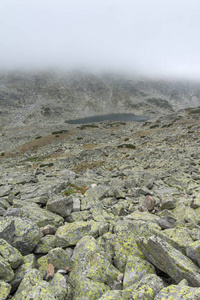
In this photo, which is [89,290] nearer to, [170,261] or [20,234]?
[170,261]

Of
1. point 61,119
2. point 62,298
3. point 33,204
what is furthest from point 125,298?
point 61,119

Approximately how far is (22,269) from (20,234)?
3.68 feet

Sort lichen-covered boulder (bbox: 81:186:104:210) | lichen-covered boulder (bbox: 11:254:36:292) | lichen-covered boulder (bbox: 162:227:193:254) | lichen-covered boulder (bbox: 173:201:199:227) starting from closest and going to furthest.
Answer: lichen-covered boulder (bbox: 11:254:36:292)
lichen-covered boulder (bbox: 162:227:193:254)
lichen-covered boulder (bbox: 173:201:199:227)
lichen-covered boulder (bbox: 81:186:104:210)

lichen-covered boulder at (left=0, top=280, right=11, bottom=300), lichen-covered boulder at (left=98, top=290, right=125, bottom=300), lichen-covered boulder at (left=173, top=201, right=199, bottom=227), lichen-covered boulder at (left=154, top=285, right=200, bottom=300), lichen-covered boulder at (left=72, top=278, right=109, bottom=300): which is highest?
lichen-covered boulder at (left=154, top=285, right=200, bottom=300)

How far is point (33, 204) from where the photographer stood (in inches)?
381

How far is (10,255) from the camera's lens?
4699mm

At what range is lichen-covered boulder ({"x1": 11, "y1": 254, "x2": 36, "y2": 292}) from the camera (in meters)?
4.34

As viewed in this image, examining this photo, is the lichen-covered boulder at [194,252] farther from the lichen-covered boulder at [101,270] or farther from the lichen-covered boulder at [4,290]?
the lichen-covered boulder at [4,290]

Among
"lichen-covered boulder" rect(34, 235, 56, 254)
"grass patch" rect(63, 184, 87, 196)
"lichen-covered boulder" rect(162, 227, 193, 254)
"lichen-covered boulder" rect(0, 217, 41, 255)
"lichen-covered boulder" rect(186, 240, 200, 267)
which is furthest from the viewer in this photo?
"grass patch" rect(63, 184, 87, 196)

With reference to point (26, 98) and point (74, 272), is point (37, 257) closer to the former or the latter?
point (74, 272)

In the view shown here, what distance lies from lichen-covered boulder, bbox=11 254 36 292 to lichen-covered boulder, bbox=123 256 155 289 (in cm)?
278

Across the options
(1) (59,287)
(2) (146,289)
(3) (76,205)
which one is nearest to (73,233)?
(1) (59,287)

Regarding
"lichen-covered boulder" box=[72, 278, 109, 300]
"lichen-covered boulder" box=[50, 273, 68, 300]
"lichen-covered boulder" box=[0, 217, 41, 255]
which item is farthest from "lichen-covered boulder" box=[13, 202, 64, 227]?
"lichen-covered boulder" box=[72, 278, 109, 300]

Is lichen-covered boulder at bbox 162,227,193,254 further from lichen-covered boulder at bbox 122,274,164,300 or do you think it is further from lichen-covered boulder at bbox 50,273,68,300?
lichen-covered boulder at bbox 50,273,68,300
